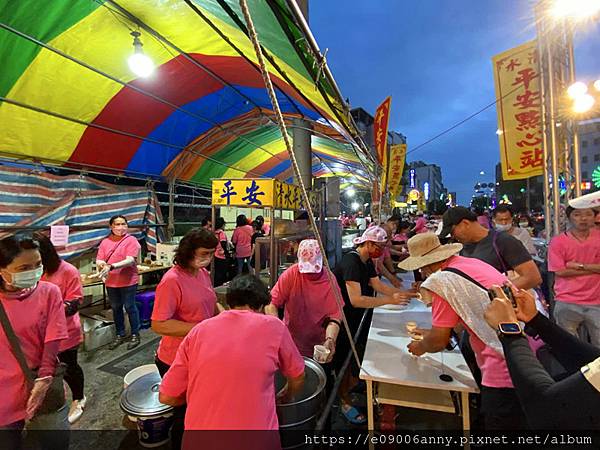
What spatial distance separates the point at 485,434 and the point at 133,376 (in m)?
2.94

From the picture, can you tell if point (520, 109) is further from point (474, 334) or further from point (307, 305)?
point (307, 305)

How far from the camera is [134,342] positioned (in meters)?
4.65

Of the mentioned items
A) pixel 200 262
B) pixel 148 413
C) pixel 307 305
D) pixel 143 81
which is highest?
pixel 143 81

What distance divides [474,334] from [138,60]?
5.06 m

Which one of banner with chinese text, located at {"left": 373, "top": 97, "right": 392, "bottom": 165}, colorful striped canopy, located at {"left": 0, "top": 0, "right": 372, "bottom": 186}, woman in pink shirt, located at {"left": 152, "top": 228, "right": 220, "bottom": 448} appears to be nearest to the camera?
woman in pink shirt, located at {"left": 152, "top": 228, "right": 220, "bottom": 448}

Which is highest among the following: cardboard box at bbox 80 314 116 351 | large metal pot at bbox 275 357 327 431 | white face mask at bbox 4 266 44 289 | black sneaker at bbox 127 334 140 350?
white face mask at bbox 4 266 44 289

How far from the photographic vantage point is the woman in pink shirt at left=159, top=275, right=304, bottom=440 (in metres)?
1.36

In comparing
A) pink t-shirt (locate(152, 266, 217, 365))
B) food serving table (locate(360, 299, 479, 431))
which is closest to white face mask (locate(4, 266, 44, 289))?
pink t-shirt (locate(152, 266, 217, 365))

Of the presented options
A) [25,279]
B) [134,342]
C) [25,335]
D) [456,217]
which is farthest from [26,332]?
[456,217]

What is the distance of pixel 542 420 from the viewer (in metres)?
1.09

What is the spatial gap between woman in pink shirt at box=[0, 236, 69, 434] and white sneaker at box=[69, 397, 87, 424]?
136 centimetres

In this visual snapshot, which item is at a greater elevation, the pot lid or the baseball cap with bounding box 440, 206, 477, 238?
the baseball cap with bounding box 440, 206, 477, 238

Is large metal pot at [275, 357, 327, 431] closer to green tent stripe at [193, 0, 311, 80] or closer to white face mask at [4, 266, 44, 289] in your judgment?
white face mask at [4, 266, 44, 289]

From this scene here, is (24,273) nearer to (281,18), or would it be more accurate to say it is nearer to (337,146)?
(281,18)
